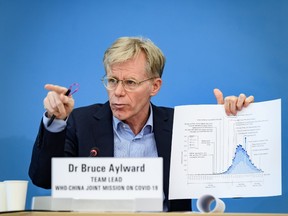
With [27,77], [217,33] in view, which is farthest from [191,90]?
[27,77]

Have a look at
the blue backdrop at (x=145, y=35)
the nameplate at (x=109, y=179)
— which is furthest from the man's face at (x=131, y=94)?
the nameplate at (x=109, y=179)

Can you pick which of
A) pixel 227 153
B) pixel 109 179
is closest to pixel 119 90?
pixel 227 153

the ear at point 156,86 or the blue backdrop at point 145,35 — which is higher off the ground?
the blue backdrop at point 145,35

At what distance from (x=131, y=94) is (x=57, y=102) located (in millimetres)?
493

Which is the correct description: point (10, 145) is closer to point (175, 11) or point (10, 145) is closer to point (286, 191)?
point (175, 11)

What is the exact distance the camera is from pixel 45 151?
1.99 metres

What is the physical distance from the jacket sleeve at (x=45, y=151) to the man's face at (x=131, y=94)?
13.6 inches

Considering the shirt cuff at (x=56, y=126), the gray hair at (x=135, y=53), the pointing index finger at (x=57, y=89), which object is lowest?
the shirt cuff at (x=56, y=126)

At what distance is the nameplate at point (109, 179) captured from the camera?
1.46 meters

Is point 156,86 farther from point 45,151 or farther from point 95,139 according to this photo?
point 45,151

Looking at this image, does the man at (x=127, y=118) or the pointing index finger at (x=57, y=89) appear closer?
the pointing index finger at (x=57, y=89)

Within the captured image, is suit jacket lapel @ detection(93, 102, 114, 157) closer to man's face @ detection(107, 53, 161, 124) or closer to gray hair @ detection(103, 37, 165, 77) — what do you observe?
man's face @ detection(107, 53, 161, 124)

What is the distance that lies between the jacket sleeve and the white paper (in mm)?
390

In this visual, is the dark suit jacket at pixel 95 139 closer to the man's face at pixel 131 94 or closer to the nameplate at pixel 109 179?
the man's face at pixel 131 94
